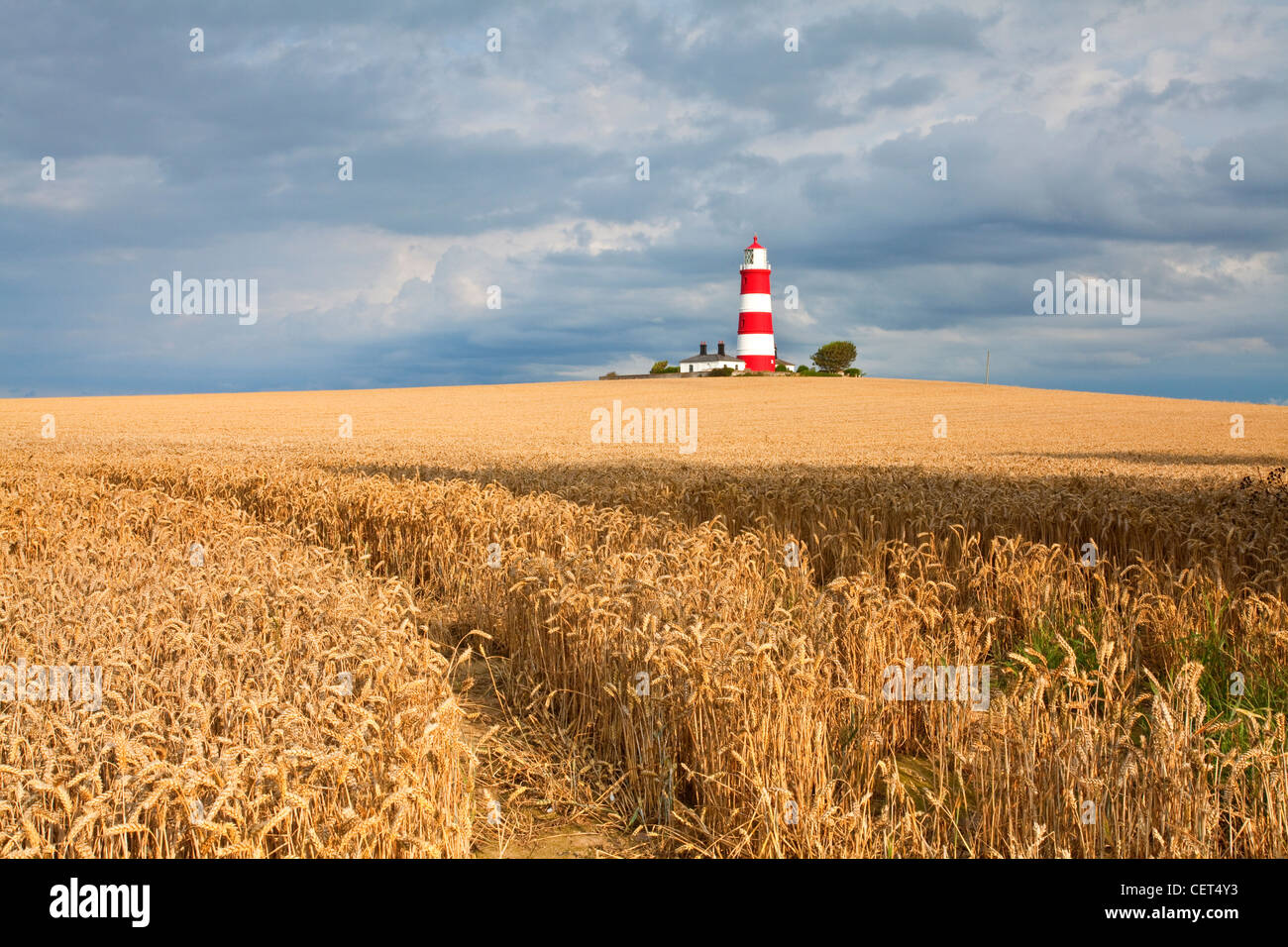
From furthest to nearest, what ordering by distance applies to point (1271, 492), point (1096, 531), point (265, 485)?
point (265, 485) → point (1271, 492) → point (1096, 531)

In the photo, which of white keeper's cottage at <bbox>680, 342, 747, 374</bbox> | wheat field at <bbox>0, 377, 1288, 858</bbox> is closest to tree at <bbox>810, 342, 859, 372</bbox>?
white keeper's cottage at <bbox>680, 342, 747, 374</bbox>

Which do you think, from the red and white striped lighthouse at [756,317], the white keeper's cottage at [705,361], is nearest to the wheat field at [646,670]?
the red and white striped lighthouse at [756,317]

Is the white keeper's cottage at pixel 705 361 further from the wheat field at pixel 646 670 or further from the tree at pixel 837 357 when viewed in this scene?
the wheat field at pixel 646 670

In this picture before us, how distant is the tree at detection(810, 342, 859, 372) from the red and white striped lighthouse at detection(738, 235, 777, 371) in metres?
21.3

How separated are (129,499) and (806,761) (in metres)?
10.1

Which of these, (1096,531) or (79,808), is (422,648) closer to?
(79,808)

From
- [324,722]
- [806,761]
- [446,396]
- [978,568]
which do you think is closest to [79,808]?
[324,722]

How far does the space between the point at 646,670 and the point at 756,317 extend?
85.4m

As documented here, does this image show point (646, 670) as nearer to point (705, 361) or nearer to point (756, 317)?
point (756, 317)

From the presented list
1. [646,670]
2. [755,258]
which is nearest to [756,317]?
[755,258]

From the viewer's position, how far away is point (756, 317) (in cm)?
8831

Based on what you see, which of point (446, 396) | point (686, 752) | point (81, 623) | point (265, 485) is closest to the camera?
point (686, 752)

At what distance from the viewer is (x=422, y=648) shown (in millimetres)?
5027

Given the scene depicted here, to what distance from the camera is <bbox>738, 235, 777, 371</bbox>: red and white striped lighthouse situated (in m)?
86.9
